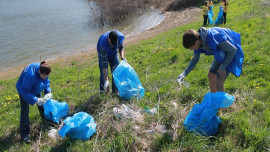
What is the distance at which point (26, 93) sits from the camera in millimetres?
3559

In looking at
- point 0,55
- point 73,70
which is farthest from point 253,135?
point 0,55

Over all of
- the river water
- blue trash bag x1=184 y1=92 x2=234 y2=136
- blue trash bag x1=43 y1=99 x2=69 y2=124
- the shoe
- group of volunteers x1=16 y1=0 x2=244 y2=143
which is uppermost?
group of volunteers x1=16 y1=0 x2=244 y2=143

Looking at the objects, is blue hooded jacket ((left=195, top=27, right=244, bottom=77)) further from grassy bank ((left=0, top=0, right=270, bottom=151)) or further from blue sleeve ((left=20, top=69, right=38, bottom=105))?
blue sleeve ((left=20, top=69, right=38, bottom=105))

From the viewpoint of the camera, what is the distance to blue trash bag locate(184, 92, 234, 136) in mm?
2739

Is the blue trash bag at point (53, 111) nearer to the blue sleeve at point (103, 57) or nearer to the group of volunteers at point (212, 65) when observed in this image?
the group of volunteers at point (212, 65)

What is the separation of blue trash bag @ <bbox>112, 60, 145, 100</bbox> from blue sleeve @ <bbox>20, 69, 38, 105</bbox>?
150 cm

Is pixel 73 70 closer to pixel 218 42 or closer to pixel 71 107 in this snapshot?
pixel 71 107

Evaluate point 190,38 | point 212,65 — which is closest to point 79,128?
point 190,38

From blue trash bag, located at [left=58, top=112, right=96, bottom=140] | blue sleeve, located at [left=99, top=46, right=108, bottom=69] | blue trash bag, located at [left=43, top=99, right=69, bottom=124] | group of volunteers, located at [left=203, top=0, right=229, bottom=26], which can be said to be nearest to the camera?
blue trash bag, located at [left=58, top=112, right=96, bottom=140]

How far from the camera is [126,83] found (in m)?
4.28

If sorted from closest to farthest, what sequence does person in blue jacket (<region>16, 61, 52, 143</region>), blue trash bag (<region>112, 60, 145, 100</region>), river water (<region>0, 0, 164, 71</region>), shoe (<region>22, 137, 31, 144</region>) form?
1. person in blue jacket (<region>16, 61, 52, 143</region>)
2. shoe (<region>22, 137, 31, 144</region>)
3. blue trash bag (<region>112, 60, 145, 100</region>)
4. river water (<region>0, 0, 164, 71</region>)

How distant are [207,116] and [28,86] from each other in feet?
9.49

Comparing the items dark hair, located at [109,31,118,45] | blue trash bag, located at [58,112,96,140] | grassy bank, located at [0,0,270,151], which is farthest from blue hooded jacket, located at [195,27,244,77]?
blue trash bag, located at [58,112,96,140]

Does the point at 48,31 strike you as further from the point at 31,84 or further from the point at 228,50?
the point at 228,50
